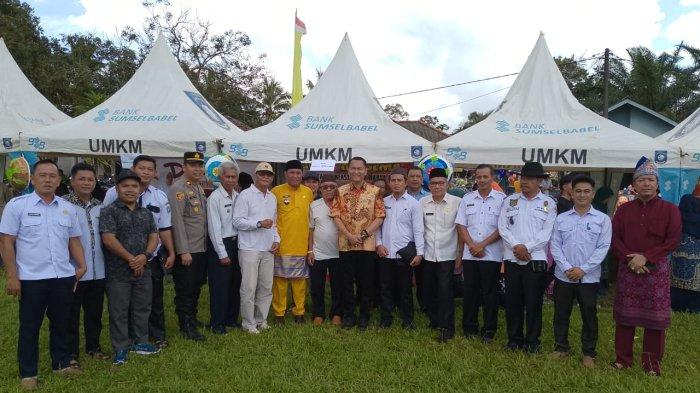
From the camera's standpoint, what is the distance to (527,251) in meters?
4.43

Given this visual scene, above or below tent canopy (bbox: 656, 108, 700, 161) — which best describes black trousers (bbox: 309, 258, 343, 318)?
below

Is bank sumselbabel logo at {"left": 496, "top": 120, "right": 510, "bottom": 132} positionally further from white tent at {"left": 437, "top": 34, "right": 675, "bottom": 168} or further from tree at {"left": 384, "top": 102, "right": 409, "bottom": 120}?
tree at {"left": 384, "top": 102, "right": 409, "bottom": 120}

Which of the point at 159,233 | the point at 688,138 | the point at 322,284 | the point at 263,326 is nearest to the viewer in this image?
the point at 159,233

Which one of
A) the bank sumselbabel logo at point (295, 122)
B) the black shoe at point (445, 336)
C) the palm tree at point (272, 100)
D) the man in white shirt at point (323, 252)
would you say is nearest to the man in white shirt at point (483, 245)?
the black shoe at point (445, 336)

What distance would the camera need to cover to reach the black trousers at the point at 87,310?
13.8 ft

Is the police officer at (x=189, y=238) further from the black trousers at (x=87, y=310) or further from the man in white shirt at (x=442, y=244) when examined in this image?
the man in white shirt at (x=442, y=244)

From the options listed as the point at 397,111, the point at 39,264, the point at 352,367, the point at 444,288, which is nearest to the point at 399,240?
the point at 444,288

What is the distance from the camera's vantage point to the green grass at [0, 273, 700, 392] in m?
3.84

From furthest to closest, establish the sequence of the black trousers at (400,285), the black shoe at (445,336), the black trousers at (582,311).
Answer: the black trousers at (400,285) < the black shoe at (445,336) < the black trousers at (582,311)

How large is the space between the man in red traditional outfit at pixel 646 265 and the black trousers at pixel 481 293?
1075 millimetres

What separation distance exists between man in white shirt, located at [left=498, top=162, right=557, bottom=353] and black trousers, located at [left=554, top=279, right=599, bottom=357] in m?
0.18

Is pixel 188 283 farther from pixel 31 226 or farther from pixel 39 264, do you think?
pixel 31 226

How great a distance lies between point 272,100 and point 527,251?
28.8m

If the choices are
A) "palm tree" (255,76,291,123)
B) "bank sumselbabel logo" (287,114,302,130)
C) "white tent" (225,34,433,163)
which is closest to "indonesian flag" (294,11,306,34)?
"white tent" (225,34,433,163)
